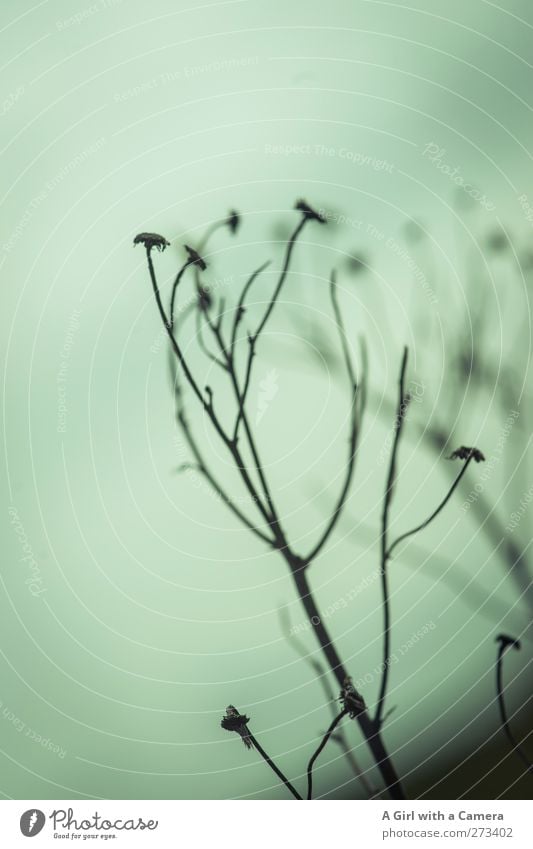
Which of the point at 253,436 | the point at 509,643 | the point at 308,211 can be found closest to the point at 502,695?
the point at 509,643

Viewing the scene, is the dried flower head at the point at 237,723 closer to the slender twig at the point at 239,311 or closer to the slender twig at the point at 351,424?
the slender twig at the point at 351,424

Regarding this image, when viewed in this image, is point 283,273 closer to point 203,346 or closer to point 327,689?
point 203,346

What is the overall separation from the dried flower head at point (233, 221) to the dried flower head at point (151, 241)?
49mm

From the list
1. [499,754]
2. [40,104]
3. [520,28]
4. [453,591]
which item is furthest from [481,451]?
[40,104]

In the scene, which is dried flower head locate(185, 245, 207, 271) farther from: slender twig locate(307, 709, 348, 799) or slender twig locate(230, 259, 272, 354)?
slender twig locate(307, 709, 348, 799)

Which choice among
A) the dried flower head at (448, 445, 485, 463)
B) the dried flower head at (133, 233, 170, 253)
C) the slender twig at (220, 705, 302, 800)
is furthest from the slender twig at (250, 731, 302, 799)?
the dried flower head at (133, 233, 170, 253)

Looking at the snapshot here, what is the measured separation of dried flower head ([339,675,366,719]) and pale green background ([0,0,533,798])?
0.01m

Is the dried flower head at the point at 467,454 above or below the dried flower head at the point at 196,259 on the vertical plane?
below

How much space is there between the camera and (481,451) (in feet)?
1.65

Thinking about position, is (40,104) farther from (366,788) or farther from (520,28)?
(366,788)

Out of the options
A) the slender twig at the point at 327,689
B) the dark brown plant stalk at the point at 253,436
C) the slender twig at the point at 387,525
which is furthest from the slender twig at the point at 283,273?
the slender twig at the point at 327,689

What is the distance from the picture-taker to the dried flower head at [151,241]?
51 centimetres

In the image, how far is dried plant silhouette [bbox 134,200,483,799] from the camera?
50 centimetres
